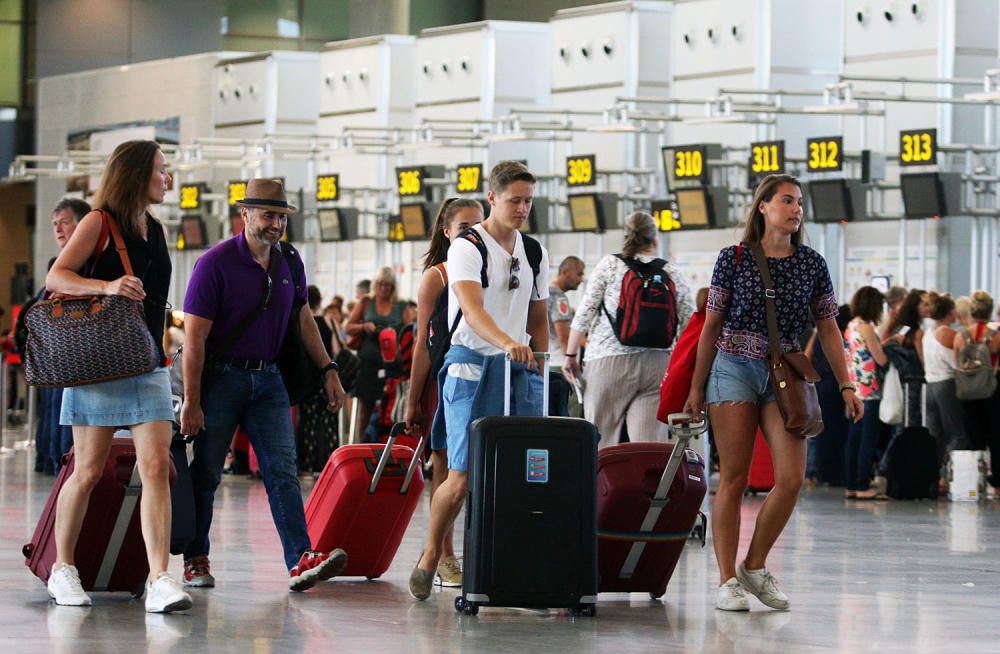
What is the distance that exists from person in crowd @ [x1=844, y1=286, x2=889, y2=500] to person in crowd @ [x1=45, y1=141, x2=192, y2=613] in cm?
839

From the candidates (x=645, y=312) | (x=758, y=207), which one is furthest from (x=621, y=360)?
(x=758, y=207)

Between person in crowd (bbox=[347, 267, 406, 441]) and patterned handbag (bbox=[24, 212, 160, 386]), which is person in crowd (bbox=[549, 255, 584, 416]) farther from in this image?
patterned handbag (bbox=[24, 212, 160, 386])

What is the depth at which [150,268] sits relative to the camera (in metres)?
6.68

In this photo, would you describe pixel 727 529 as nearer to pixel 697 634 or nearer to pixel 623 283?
pixel 697 634

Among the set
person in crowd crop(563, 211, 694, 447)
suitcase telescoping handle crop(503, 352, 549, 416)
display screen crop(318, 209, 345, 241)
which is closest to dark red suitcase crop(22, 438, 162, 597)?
suitcase telescoping handle crop(503, 352, 549, 416)

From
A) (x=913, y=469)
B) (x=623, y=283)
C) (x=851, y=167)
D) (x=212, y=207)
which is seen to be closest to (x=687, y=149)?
(x=851, y=167)

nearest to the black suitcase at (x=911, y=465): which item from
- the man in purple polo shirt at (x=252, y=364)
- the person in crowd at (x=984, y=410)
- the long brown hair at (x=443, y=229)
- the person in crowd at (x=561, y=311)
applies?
the person in crowd at (x=984, y=410)

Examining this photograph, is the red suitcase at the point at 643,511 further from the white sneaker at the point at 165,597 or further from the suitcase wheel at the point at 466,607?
the white sneaker at the point at 165,597

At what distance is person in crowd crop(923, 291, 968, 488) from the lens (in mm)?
14422

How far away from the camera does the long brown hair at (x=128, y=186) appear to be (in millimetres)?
6602

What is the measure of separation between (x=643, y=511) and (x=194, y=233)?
78.3ft

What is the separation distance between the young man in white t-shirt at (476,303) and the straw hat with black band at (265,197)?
77 cm

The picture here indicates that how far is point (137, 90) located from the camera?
105 ft

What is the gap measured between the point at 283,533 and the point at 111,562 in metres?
0.71
